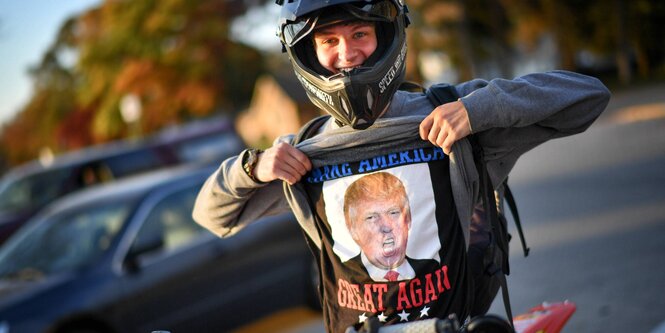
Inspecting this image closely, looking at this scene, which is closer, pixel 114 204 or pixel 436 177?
pixel 436 177

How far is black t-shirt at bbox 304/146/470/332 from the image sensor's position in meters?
2.24

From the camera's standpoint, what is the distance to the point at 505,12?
42.5m

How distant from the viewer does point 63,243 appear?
620 centimetres

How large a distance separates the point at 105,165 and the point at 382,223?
952 cm

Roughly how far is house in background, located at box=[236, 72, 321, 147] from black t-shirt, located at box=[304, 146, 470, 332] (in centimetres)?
5040

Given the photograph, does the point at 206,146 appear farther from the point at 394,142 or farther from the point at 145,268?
the point at 394,142

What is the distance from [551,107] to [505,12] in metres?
42.3

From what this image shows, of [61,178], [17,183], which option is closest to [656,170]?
[61,178]

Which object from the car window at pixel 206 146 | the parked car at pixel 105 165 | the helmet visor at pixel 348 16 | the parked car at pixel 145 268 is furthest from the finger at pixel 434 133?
the car window at pixel 206 146

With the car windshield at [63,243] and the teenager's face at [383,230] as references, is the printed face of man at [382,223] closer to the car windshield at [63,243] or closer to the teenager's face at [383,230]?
the teenager's face at [383,230]

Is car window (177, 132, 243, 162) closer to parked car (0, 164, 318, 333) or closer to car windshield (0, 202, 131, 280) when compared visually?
parked car (0, 164, 318, 333)

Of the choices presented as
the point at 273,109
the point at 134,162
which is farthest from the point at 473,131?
the point at 273,109

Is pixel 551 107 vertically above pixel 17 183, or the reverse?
pixel 17 183

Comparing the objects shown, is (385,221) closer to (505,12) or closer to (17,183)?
(17,183)
